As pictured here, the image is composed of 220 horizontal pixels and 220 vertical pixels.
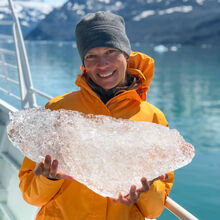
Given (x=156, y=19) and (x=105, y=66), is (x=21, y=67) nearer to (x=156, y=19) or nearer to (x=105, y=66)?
(x=105, y=66)

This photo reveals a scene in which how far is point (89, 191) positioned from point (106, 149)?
0.15 metres

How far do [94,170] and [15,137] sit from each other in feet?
0.69

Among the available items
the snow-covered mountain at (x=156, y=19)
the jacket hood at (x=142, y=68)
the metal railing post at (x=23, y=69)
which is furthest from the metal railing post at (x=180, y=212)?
the snow-covered mountain at (x=156, y=19)

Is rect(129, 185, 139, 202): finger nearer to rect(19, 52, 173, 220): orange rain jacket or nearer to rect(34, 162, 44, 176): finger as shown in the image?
rect(19, 52, 173, 220): orange rain jacket

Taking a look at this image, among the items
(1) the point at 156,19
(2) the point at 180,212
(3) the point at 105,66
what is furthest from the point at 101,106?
(1) the point at 156,19

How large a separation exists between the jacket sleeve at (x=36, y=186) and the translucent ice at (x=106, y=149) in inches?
1.9

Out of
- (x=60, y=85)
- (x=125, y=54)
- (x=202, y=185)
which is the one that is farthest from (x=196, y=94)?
(x=125, y=54)

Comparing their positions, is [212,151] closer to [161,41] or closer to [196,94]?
[196,94]

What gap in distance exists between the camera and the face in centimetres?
79

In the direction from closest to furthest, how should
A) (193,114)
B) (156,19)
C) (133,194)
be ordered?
(133,194) → (193,114) → (156,19)

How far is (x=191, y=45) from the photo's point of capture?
43.1 m

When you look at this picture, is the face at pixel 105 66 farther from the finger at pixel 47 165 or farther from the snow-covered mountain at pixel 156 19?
the snow-covered mountain at pixel 156 19

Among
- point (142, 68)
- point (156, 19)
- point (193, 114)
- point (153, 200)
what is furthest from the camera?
point (156, 19)

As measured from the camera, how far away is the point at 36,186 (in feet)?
2.40
